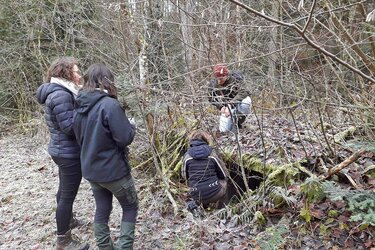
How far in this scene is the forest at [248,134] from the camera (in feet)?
13.2

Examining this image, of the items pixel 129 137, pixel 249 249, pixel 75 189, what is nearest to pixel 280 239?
pixel 249 249

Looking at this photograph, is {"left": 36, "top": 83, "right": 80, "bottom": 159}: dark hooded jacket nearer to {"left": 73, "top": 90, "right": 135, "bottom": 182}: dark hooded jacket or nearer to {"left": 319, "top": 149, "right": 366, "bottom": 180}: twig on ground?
{"left": 73, "top": 90, "right": 135, "bottom": 182}: dark hooded jacket

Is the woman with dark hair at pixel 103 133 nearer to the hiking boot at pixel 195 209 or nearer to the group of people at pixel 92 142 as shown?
the group of people at pixel 92 142

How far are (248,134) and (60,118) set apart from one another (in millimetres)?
3328

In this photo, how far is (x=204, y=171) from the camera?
5.52m

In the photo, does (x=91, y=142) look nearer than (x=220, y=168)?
Yes

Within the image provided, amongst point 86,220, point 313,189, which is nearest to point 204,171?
point 86,220

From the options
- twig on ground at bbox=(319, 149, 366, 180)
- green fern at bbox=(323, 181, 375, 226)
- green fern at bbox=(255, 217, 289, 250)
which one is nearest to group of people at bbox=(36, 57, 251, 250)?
green fern at bbox=(255, 217, 289, 250)

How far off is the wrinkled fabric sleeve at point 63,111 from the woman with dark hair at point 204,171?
6.82ft

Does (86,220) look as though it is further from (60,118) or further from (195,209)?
(60,118)

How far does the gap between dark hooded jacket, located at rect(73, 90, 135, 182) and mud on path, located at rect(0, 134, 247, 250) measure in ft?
4.15

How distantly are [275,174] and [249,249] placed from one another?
42.1 inches

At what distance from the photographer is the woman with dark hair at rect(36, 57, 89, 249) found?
389 centimetres

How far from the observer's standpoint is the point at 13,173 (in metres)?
8.07
